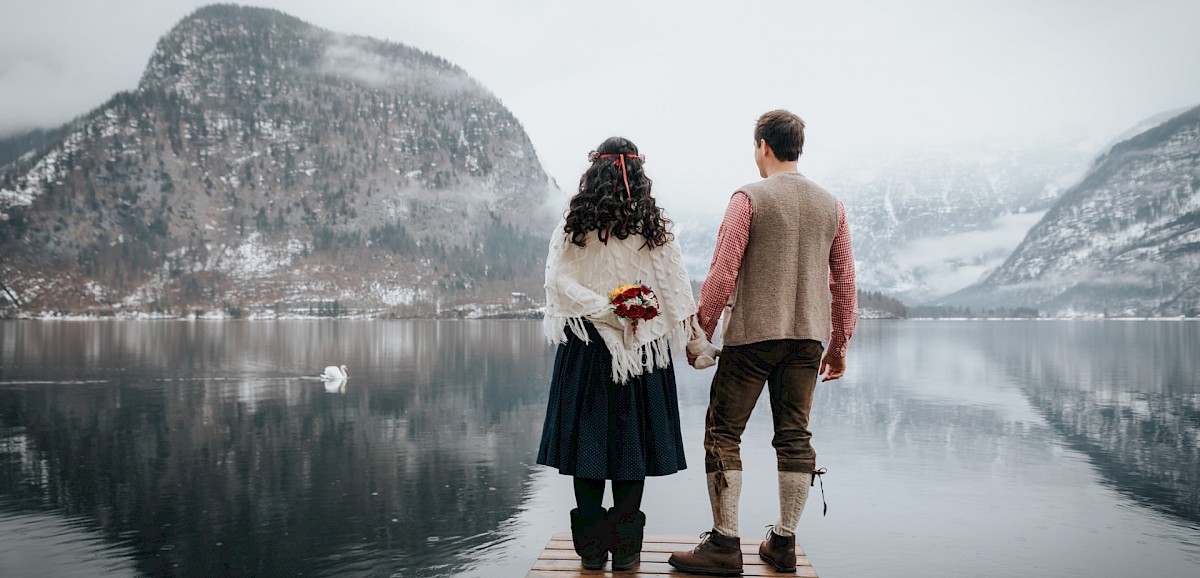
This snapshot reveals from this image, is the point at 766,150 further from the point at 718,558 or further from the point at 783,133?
the point at 718,558

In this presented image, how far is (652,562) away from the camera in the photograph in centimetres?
587

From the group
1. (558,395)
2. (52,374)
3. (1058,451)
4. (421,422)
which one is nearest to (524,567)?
(558,395)

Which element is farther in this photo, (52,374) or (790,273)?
(52,374)

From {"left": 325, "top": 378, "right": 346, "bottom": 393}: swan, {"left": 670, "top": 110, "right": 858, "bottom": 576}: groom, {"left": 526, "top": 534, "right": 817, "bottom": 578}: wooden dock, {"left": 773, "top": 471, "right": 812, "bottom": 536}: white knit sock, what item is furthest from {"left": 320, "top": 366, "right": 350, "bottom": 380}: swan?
{"left": 773, "top": 471, "right": 812, "bottom": 536}: white knit sock

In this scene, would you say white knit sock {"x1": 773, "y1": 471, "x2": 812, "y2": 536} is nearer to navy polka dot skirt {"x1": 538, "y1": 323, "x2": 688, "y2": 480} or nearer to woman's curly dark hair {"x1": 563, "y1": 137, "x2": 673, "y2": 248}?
navy polka dot skirt {"x1": 538, "y1": 323, "x2": 688, "y2": 480}

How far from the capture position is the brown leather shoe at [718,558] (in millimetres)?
5516

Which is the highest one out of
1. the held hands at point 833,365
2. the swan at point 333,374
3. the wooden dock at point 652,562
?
the held hands at point 833,365

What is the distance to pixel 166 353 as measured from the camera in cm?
5597

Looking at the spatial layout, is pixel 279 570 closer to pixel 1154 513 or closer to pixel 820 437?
pixel 1154 513

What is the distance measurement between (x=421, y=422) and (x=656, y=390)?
719 inches

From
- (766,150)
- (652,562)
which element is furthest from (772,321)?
(652,562)

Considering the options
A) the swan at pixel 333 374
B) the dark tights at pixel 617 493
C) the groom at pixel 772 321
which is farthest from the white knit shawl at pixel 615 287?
the swan at pixel 333 374

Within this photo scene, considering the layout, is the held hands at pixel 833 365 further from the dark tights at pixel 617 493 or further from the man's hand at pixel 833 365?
the dark tights at pixel 617 493

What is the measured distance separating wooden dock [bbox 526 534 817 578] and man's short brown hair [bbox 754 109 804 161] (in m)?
2.68
